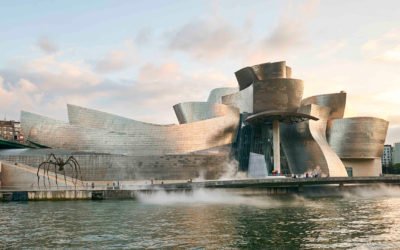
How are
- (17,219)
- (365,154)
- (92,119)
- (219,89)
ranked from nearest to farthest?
(17,219), (92,119), (365,154), (219,89)

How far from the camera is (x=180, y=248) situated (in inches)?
562

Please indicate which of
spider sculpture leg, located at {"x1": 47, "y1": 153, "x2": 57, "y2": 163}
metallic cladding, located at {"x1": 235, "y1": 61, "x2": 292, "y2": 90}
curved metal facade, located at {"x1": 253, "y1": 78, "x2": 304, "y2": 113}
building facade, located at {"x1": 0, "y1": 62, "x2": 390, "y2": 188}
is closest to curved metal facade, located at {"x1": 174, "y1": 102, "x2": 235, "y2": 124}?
building facade, located at {"x1": 0, "y1": 62, "x2": 390, "y2": 188}

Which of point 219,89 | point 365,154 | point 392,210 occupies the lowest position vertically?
point 392,210

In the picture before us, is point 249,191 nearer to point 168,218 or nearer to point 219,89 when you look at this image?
point 168,218

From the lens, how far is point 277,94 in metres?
49.7

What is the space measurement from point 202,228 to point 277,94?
33.2 metres

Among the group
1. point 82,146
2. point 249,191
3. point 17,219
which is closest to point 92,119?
point 82,146

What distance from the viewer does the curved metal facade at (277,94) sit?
4962cm

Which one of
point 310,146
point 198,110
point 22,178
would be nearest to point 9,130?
point 198,110

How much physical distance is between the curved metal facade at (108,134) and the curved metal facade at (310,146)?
37.1ft

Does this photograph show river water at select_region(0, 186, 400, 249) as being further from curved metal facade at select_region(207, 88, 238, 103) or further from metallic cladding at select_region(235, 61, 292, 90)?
curved metal facade at select_region(207, 88, 238, 103)

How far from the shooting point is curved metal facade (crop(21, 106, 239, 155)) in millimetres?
47188

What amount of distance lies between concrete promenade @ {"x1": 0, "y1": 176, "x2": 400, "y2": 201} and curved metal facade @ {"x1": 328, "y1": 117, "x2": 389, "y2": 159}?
30.5 feet

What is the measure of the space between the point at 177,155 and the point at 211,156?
355cm
